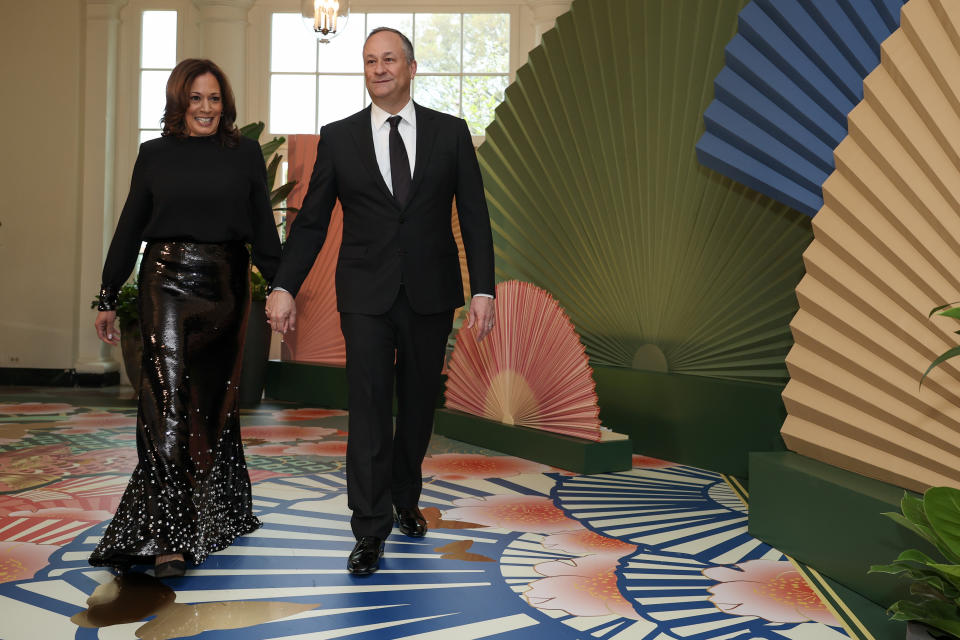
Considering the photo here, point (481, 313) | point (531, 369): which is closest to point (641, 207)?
point (531, 369)

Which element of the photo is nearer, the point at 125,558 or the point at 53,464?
the point at 125,558

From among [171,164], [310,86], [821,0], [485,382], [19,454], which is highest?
[310,86]

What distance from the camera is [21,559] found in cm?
227

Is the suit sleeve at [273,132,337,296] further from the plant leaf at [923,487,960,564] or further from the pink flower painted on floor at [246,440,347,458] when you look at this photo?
the pink flower painted on floor at [246,440,347,458]

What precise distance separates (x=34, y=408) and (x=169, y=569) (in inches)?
134

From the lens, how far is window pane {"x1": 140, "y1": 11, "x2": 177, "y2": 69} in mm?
6449

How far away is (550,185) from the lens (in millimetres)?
4227

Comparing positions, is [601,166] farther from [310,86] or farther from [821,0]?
[310,86]

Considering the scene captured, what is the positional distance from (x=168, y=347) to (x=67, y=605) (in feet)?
1.98

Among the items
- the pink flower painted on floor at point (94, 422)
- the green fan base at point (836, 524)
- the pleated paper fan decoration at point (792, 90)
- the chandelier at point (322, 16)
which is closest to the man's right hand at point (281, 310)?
the green fan base at point (836, 524)

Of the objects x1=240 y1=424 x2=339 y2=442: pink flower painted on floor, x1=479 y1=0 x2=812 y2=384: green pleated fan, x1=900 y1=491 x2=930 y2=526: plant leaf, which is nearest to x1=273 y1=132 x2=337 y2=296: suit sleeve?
x1=900 y1=491 x2=930 y2=526: plant leaf

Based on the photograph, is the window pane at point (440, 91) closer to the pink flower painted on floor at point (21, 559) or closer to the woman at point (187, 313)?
the woman at point (187, 313)

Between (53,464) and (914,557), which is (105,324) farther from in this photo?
(914,557)

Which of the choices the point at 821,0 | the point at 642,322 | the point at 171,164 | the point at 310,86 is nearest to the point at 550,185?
the point at 642,322
